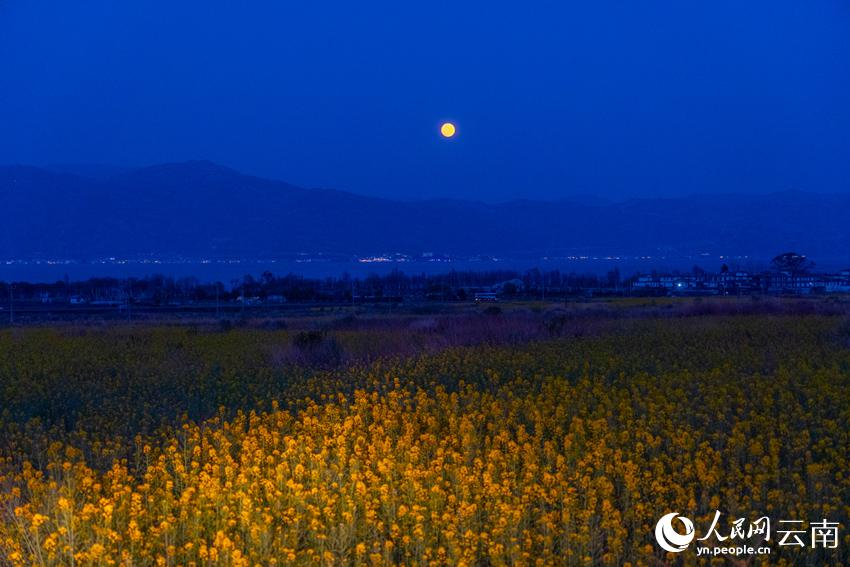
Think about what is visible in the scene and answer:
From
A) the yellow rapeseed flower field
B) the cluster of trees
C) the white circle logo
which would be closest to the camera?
the yellow rapeseed flower field

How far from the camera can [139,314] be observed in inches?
1555

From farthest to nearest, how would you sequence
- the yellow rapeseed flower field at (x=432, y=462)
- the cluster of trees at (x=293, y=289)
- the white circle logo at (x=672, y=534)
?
the cluster of trees at (x=293, y=289)
the white circle logo at (x=672, y=534)
the yellow rapeseed flower field at (x=432, y=462)

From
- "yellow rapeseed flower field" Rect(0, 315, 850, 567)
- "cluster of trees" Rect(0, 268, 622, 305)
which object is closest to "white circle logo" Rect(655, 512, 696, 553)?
"yellow rapeseed flower field" Rect(0, 315, 850, 567)

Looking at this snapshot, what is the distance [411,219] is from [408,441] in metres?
119

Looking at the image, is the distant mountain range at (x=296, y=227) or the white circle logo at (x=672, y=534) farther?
the distant mountain range at (x=296, y=227)

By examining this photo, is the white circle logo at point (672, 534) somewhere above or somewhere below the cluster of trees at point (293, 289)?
below

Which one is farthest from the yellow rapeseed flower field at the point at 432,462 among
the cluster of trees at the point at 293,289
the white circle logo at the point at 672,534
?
the cluster of trees at the point at 293,289

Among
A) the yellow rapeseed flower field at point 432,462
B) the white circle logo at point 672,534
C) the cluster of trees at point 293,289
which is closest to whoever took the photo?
the yellow rapeseed flower field at point 432,462

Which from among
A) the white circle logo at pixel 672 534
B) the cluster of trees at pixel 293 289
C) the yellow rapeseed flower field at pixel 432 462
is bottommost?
the white circle logo at pixel 672 534

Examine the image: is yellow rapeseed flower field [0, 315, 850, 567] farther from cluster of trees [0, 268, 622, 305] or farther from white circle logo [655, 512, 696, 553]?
cluster of trees [0, 268, 622, 305]

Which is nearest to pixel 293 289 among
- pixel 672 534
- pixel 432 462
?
pixel 432 462

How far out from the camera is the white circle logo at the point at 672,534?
579 centimetres

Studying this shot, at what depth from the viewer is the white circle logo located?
19.0 feet

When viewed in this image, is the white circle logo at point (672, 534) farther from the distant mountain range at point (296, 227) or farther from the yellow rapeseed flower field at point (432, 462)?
the distant mountain range at point (296, 227)
